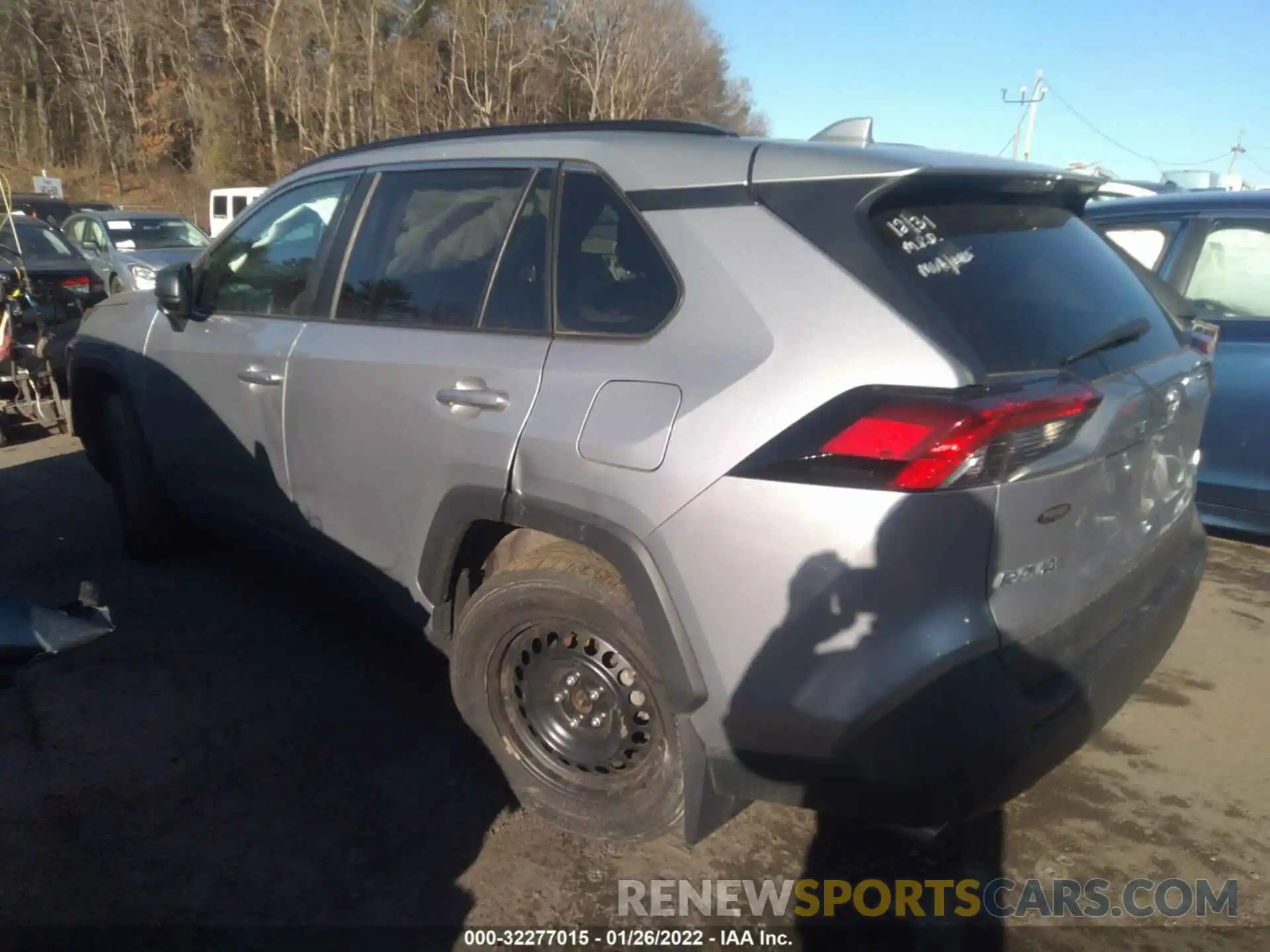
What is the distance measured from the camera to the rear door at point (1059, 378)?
2084 mm

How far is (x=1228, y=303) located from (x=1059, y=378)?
125 inches

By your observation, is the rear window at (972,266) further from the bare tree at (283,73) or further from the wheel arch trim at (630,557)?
the bare tree at (283,73)

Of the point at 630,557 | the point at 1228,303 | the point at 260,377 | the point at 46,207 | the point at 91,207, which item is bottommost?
the point at 91,207

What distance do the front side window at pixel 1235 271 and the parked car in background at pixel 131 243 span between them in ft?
41.5

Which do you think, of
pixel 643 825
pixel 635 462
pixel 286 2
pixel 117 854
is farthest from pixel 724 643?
pixel 286 2

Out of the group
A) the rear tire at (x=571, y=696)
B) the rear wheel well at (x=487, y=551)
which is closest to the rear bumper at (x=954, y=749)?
the rear tire at (x=571, y=696)

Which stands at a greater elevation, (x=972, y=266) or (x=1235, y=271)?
(x=972, y=266)

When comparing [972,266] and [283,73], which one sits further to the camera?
[283,73]

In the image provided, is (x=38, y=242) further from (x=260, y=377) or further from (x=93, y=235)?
(x=260, y=377)

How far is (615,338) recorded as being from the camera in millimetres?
2512

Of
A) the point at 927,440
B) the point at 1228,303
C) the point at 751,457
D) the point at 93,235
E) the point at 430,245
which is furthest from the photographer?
the point at 93,235

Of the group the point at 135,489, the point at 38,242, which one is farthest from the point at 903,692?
the point at 38,242

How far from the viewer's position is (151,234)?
15.4 meters

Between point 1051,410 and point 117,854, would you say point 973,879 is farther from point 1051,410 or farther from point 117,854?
point 117,854
